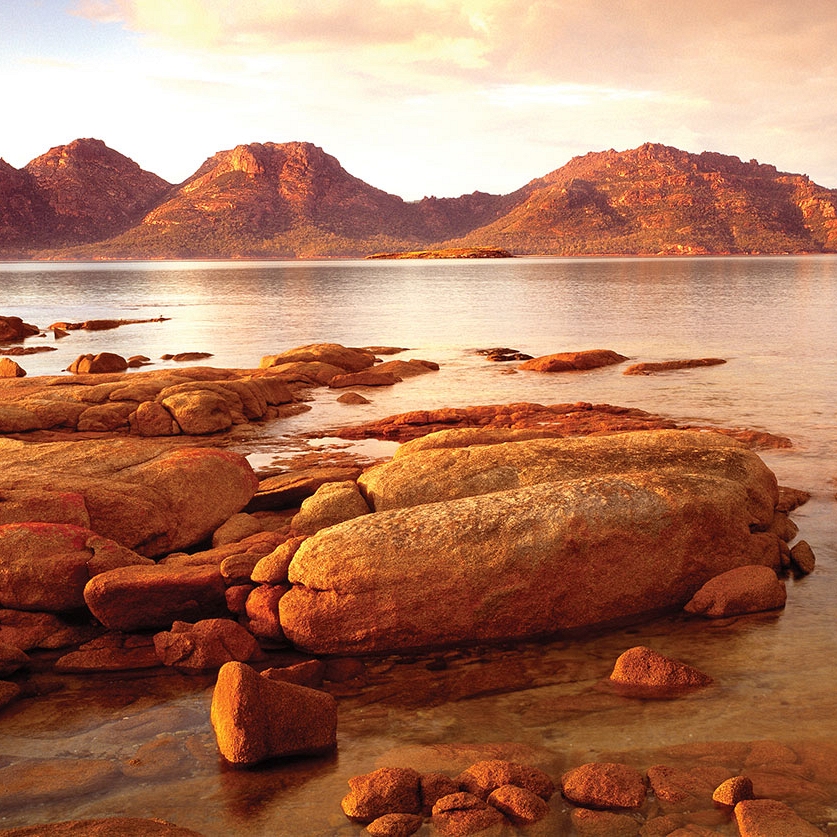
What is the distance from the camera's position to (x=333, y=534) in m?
9.05

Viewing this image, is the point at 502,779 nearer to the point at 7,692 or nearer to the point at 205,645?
the point at 205,645

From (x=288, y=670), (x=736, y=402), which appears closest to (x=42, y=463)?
(x=288, y=670)

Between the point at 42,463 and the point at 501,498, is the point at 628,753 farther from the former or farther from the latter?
the point at 42,463

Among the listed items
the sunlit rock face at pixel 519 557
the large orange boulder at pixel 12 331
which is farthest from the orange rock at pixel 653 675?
the large orange boulder at pixel 12 331

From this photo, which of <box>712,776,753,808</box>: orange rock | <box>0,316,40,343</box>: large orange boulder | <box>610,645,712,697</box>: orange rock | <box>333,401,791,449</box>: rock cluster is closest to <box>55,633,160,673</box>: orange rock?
<box>610,645,712,697</box>: orange rock

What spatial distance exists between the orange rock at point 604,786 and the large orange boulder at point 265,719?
6.51 feet

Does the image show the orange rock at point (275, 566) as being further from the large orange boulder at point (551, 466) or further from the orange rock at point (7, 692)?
the orange rock at point (7, 692)

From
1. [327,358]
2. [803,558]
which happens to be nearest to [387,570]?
[803,558]

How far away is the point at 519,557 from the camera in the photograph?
8.86m

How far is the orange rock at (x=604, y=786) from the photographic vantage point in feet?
18.8

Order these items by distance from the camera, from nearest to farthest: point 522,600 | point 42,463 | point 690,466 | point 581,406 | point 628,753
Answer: point 628,753 < point 522,600 < point 690,466 < point 42,463 < point 581,406

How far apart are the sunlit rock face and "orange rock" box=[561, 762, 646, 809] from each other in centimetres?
270

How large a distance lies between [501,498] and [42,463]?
23.4 ft

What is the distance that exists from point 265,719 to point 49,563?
389 centimetres
